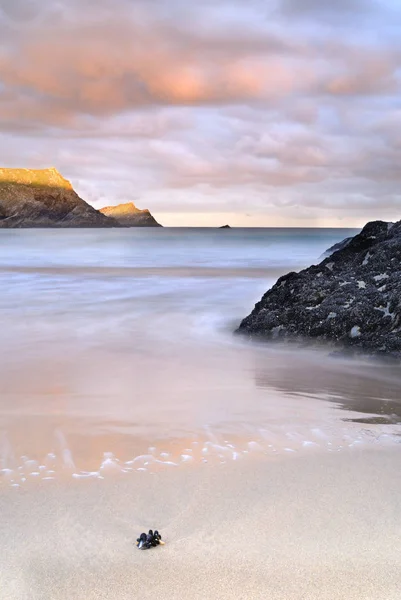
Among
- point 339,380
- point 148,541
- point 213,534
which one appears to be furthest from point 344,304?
point 148,541

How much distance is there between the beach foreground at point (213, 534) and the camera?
2.37m

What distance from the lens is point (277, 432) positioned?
418 cm

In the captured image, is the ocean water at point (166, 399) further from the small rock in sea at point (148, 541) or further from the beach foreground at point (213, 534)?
the small rock in sea at point (148, 541)

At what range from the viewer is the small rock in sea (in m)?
2.62

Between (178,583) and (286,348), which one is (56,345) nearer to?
(286,348)

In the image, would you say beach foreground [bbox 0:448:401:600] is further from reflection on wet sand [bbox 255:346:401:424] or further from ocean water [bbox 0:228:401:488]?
reflection on wet sand [bbox 255:346:401:424]

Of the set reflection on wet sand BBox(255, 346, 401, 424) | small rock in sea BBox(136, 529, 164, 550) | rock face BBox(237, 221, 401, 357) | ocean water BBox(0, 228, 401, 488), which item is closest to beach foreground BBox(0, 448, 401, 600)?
small rock in sea BBox(136, 529, 164, 550)

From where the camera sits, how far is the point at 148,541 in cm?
262

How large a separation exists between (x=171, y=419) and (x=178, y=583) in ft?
6.77

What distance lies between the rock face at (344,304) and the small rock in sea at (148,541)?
428 cm

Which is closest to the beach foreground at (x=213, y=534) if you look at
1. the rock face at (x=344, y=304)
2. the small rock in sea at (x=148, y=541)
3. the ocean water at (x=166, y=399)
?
the small rock in sea at (x=148, y=541)

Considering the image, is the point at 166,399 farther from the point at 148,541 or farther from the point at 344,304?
the point at 344,304

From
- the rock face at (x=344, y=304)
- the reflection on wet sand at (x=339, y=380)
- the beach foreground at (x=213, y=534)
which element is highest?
the rock face at (x=344, y=304)

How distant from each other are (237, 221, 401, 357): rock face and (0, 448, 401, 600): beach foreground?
3.25 metres
